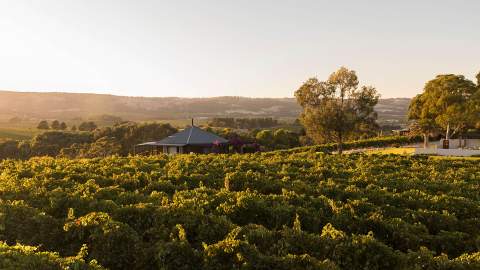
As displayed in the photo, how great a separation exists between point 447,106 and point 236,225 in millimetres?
52794

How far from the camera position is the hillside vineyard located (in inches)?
403

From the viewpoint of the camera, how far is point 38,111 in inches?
7023

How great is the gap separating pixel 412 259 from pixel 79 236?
27.1ft

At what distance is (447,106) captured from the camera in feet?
188

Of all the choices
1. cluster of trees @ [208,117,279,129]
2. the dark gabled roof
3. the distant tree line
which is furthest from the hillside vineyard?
cluster of trees @ [208,117,279,129]

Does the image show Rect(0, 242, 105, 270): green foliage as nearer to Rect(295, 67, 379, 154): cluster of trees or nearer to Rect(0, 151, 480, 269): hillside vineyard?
Rect(0, 151, 480, 269): hillside vineyard

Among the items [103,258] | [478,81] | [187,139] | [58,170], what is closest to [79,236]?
[103,258]

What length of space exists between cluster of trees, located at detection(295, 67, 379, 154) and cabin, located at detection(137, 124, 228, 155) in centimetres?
1184

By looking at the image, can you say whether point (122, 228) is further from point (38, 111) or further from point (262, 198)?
point (38, 111)

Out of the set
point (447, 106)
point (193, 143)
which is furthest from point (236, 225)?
point (447, 106)

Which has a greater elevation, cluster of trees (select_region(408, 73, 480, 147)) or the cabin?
cluster of trees (select_region(408, 73, 480, 147))

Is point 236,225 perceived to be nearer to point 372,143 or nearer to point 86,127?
A: point 372,143

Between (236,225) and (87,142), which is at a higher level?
(236,225)

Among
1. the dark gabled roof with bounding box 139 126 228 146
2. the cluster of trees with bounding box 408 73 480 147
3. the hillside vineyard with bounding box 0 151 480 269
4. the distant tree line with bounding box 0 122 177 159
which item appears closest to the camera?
the hillside vineyard with bounding box 0 151 480 269
